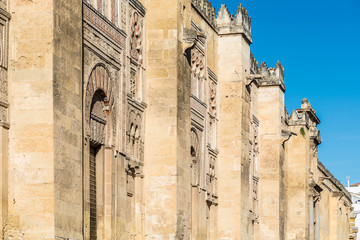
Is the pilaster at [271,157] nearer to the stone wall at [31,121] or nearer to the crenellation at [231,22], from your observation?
the crenellation at [231,22]

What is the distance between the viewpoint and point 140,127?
2191 cm

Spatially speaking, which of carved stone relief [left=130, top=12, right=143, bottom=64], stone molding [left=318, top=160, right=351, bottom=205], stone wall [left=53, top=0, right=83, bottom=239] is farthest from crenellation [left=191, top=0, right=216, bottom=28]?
stone molding [left=318, top=160, right=351, bottom=205]

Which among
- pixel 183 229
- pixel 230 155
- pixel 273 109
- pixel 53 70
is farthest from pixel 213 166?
pixel 53 70

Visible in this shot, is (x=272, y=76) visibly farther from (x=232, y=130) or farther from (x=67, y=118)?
(x=67, y=118)

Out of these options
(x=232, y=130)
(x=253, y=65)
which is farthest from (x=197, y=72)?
(x=253, y=65)

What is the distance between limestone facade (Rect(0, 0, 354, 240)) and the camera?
50.7 feet

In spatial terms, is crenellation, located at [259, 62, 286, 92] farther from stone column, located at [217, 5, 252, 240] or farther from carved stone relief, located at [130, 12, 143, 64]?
carved stone relief, located at [130, 12, 143, 64]

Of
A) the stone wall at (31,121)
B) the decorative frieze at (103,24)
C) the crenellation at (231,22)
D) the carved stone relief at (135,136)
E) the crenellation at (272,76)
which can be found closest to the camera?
the stone wall at (31,121)

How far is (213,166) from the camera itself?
27828 mm

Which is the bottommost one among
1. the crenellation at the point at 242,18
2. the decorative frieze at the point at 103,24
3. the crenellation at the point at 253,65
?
the decorative frieze at the point at 103,24

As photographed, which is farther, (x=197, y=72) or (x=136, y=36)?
(x=197, y=72)

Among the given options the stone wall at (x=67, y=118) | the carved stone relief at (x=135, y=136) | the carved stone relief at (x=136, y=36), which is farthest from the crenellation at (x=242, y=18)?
the stone wall at (x=67, y=118)

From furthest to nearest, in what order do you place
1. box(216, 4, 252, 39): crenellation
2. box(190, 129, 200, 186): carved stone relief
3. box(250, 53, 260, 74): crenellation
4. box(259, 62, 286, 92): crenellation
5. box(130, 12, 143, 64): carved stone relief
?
box(259, 62, 286, 92): crenellation → box(250, 53, 260, 74): crenellation → box(216, 4, 252, 39): crenellation → box(190, 129, 200, 186): carved stone relief → box(130, 12, 143, 64): carved stone relief

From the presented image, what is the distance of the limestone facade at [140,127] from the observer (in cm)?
1545
